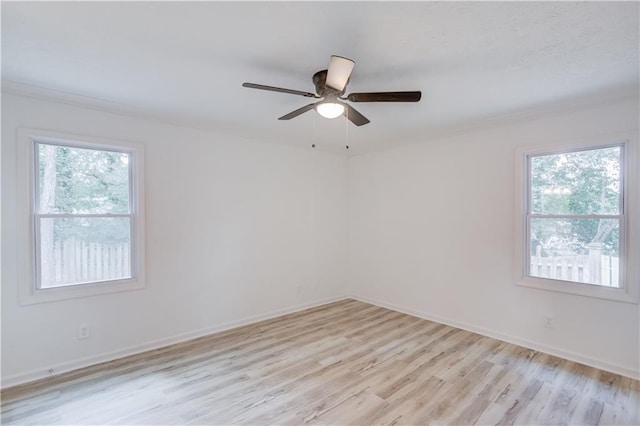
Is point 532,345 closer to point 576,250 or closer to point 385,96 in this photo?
point 576,250

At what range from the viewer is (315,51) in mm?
2006

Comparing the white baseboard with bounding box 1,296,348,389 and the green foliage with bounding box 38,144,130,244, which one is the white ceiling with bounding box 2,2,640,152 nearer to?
the green foliage with bounding box 38,144,130,244

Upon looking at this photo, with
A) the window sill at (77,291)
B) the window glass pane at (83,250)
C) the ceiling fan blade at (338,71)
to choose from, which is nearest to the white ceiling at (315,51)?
the ceiling fan blade at (338,71)

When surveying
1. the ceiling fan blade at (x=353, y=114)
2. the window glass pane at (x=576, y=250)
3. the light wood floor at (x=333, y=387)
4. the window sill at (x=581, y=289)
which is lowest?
the light wood floor at (x=333, y=387)

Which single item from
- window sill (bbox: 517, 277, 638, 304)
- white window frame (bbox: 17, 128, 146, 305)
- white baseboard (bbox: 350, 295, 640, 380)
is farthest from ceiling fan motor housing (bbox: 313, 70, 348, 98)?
white baseboard (bbox: 350, 295, 640, 380)

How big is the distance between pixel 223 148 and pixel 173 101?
3.14ft

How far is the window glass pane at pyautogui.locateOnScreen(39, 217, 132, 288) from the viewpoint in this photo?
9.07 feet

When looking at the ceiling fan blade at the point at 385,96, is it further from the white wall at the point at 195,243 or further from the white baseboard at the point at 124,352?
the white baseboard at the point at 124,352

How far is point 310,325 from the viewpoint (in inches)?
155

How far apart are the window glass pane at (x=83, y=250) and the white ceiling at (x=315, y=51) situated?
1.19 m

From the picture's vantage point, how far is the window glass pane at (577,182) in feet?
9.34

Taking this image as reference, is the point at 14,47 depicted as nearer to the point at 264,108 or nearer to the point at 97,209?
the point at 97,209

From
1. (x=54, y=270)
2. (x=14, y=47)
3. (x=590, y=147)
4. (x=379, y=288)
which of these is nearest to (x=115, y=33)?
(x=14, y=47)

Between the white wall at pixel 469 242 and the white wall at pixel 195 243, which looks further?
the white wall at pixel 469 242
